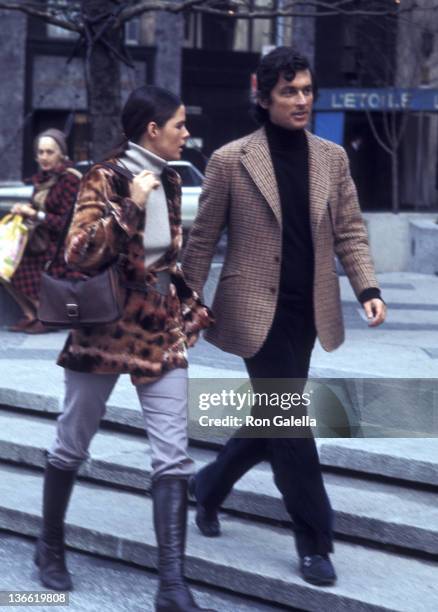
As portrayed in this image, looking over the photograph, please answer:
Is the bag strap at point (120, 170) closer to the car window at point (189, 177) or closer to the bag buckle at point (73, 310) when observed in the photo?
the bag buckle at point (73, 310)

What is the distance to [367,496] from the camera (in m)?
5.19

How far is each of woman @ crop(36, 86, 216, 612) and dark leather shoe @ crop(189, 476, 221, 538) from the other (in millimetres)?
684

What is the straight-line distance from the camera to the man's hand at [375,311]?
4395mm

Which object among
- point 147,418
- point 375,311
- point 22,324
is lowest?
point 22,324

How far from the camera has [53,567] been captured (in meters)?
4.67

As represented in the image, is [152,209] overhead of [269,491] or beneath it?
overhead

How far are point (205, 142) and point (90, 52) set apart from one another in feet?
75.6

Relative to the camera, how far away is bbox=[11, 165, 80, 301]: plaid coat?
28.5 feet

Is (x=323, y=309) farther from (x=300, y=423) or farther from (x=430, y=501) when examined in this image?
(x=430, y=501)

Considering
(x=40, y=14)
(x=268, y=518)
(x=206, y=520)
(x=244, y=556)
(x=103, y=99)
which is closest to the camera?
(x=244, y=556)

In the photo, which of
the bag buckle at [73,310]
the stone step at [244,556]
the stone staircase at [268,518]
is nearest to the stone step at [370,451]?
the stone staircase at [268,518]

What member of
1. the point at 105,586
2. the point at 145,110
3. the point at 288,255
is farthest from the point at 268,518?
the point at 145,110

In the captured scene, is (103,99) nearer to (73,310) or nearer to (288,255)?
(288,255)

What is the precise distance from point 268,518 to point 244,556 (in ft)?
1.41
